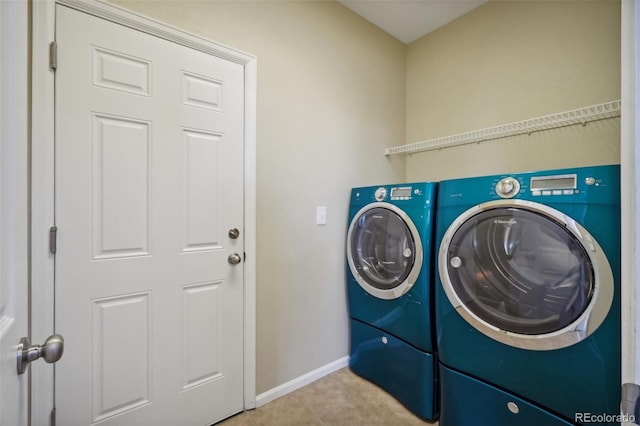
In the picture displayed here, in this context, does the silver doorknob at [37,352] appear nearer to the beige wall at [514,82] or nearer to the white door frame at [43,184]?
the white door frame at [43,184]

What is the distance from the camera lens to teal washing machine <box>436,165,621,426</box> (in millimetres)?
1034

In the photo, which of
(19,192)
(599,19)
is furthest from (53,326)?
(599,19)

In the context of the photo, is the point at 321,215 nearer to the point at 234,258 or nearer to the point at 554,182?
the point at 234,258

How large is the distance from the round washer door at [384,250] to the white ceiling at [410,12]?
1.45 m

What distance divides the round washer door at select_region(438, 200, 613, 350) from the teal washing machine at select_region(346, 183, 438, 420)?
0.19m

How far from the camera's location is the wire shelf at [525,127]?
151 centimetres

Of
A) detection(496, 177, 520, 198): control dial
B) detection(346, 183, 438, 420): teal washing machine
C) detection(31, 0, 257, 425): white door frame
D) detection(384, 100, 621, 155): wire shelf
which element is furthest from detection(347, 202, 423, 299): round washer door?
detection(31, 0, 257, 425): white door frame

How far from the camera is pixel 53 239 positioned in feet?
3.78

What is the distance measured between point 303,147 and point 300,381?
5.01 ft

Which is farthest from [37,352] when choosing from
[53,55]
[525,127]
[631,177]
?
[525,127]

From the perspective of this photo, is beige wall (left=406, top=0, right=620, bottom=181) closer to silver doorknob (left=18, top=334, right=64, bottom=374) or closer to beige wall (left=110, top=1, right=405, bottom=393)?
beige wall (left=110, top=1, right=405, bottom=393)

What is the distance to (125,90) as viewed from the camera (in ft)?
4.24

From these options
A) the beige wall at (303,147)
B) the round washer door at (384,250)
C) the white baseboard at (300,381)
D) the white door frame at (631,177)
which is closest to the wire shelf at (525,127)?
the beige wall at (303,147)

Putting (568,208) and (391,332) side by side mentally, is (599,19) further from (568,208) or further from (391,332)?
(391,332)
